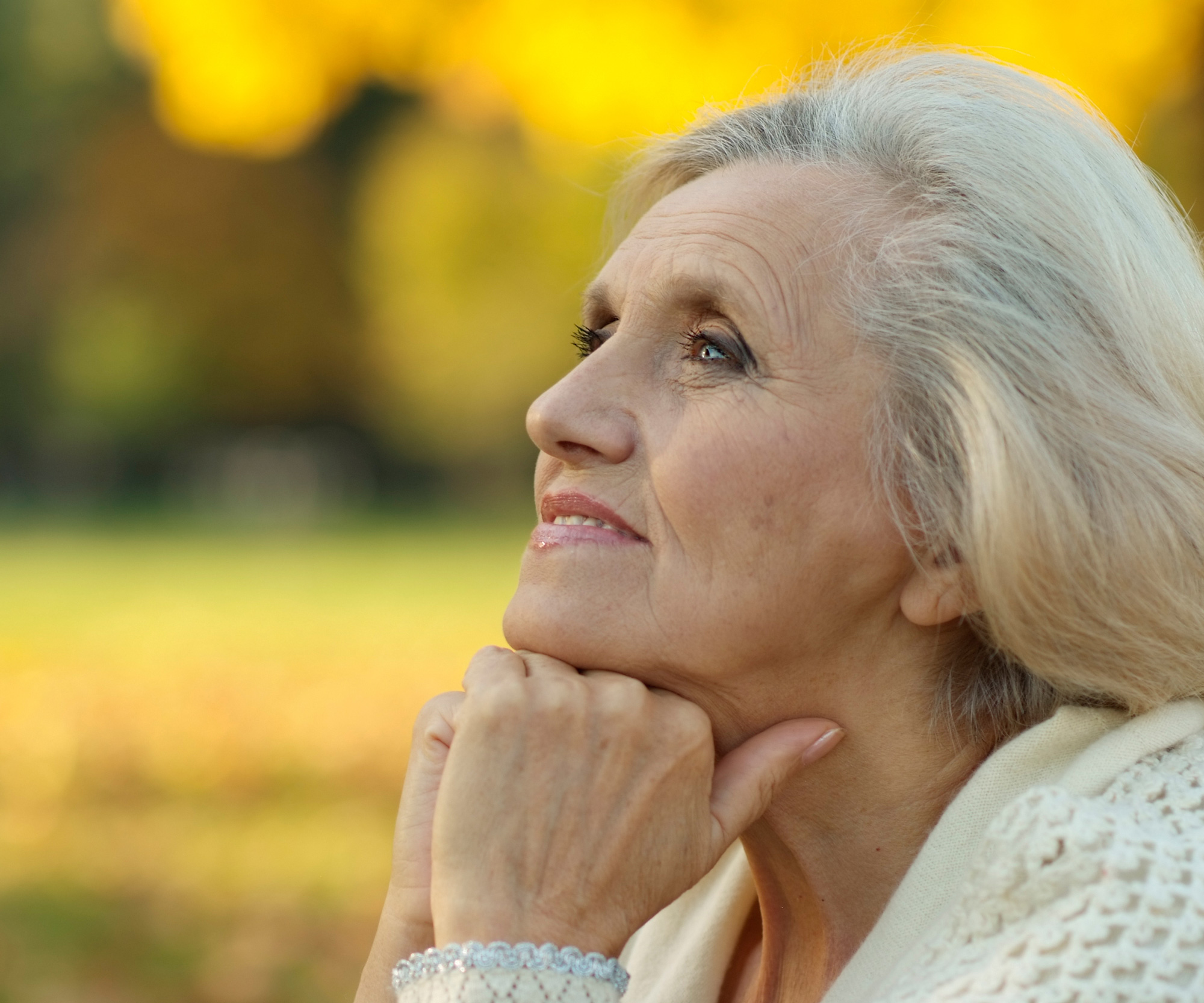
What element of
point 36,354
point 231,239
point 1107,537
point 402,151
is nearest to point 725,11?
point 1107,537

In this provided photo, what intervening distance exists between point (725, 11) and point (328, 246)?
1116 inches

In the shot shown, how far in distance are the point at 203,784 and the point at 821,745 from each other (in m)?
5.65

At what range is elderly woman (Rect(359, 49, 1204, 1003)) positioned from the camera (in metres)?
2.19

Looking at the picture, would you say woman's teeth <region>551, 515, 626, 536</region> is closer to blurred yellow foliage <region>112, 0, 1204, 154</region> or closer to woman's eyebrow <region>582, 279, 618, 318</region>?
woman's eyebrow <region>582, 279, 618, 318</region>

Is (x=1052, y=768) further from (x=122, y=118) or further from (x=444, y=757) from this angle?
(x=122, y=118)

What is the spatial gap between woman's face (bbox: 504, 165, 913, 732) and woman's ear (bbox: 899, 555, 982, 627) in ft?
0.12

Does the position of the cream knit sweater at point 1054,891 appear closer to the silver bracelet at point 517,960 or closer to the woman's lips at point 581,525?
the silver bracelet at point 517,960

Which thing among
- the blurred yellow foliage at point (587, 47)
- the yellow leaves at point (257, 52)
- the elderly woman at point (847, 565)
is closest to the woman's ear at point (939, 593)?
the elderly woman at point (847, 565)

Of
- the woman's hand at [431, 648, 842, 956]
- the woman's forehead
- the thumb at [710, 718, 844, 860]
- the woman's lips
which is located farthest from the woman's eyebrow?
the thumb at [710, 718, 844, 860]

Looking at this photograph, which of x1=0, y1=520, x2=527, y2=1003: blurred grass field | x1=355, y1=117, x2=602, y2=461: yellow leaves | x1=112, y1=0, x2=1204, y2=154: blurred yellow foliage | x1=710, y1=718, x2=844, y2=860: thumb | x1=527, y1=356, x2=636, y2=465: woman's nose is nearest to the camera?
x1=710, y1=718, x2=844, y2=860: thumb

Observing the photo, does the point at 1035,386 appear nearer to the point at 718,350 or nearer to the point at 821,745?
the point at 718,350

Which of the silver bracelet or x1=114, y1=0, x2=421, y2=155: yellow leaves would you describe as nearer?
the silver bracelet

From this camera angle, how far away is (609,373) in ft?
8.21

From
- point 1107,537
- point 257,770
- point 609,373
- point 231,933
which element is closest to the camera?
point 1107,537
